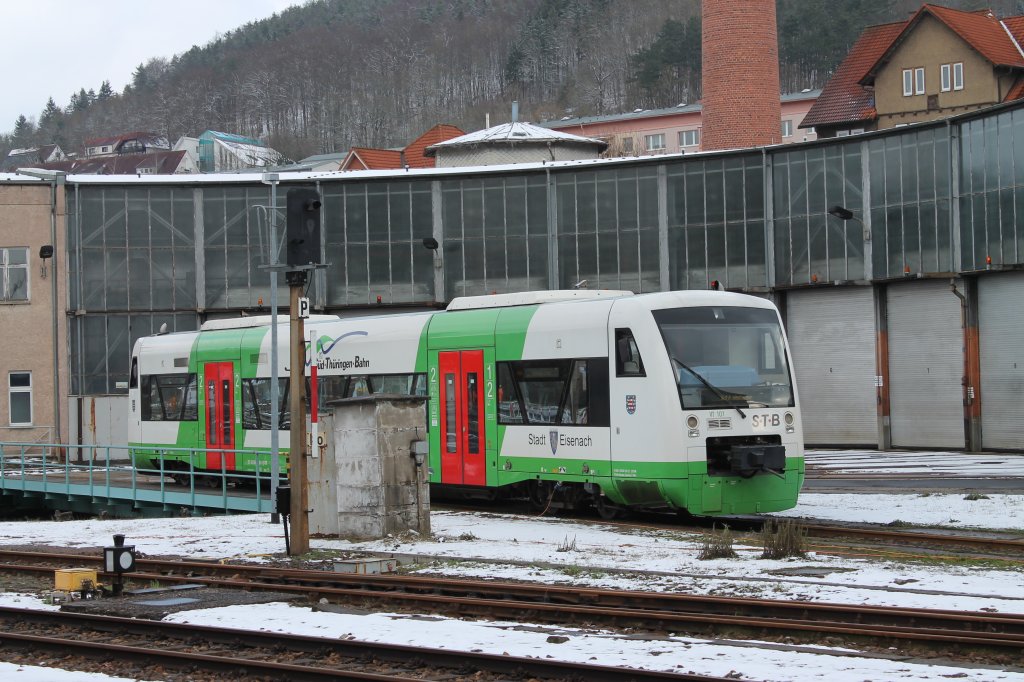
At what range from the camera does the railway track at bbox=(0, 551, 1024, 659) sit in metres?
9.64

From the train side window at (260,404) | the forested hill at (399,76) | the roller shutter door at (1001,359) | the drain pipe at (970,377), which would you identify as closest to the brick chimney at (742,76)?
the drain pipe at (970,377)

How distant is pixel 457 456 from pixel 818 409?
22388 mm

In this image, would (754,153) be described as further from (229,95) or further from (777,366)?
(229,95)

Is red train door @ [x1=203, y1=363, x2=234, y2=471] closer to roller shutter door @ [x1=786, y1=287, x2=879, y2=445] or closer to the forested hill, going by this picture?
roller shutter door @ [x1=786, y1=287, x2=879, y2=445]

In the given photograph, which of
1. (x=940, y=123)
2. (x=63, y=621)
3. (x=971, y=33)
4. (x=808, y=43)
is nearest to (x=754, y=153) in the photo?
(x=940, y=123)

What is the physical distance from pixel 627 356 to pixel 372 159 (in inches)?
2570

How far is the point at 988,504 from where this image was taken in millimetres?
20422

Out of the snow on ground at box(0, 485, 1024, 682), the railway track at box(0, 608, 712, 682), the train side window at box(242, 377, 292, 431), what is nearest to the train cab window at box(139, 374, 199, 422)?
the train side window at box(242, 377, 292, 431)

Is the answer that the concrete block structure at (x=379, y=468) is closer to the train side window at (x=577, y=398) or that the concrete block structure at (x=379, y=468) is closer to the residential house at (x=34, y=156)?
the train side window at (x=577, y=398)

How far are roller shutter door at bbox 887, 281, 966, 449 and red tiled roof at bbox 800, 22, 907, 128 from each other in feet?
111

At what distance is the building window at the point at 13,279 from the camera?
145 feet

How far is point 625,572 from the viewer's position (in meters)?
13.6

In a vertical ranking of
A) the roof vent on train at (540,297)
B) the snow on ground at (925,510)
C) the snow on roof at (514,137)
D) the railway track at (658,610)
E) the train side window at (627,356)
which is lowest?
the snow on ground at (925,510)

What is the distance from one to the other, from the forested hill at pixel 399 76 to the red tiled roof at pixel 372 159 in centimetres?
6186
